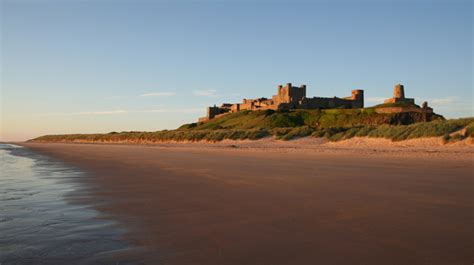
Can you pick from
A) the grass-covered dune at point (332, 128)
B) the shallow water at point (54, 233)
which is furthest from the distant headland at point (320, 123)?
the shallow water at point (54, 233)

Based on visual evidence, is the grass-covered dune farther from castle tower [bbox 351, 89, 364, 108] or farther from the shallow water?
castle tower [bbox 351, 89, 364, 108]

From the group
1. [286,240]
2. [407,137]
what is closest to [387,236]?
[286,240]

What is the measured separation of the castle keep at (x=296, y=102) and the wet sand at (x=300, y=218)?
68866 millimetres

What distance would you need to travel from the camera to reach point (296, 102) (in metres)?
83.2

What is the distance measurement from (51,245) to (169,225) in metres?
1.18

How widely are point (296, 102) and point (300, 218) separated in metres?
79.7

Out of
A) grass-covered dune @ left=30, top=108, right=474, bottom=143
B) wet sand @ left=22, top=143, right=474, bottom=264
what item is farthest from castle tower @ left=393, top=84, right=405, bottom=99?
wet sand @ left=22, top=143, right=474, bottom=264

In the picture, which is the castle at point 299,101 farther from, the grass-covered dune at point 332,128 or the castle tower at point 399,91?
the grass-covered dune at point 332,128

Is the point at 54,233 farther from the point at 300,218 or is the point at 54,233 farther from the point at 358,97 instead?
the point at 358,97

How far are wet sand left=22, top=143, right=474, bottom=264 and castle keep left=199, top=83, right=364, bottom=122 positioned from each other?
68.9m

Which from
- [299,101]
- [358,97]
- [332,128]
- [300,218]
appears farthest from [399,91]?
[300,218]

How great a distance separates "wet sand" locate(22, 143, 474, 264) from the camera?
331 cm

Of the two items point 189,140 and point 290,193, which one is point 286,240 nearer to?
point 290,193

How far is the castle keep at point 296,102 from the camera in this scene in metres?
79.9
